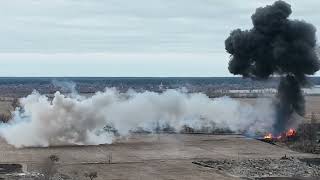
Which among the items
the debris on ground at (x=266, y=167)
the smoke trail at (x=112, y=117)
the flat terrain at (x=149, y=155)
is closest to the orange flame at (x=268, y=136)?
the flat terrain at (x=149, y=155)

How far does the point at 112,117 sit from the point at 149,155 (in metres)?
21.6

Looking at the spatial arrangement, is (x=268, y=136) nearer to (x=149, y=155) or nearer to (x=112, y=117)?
(x=112, y=117)

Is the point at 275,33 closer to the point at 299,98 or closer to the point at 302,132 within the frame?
the point at 299,98

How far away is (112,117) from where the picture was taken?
107 m

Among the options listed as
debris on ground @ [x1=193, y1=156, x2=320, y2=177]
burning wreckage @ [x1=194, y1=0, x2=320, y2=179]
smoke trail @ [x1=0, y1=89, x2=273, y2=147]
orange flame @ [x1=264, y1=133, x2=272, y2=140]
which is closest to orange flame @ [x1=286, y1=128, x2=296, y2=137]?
burning wreckage @ [x1=194, y1=0, x2=320, y2=179]

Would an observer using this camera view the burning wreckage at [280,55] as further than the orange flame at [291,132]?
No

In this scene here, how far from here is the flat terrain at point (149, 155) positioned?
72062mm

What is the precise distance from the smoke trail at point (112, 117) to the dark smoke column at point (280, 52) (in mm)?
8801

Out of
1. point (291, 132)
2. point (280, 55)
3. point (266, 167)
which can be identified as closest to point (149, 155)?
point (266, 167)

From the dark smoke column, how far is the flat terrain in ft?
35.5

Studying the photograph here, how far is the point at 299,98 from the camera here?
103562mm

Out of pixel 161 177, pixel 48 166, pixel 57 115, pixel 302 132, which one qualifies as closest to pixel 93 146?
pixel 57 115

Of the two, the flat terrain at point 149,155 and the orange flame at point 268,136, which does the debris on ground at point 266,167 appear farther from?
the orange flame at point 268,136

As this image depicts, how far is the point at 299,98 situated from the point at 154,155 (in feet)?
101
